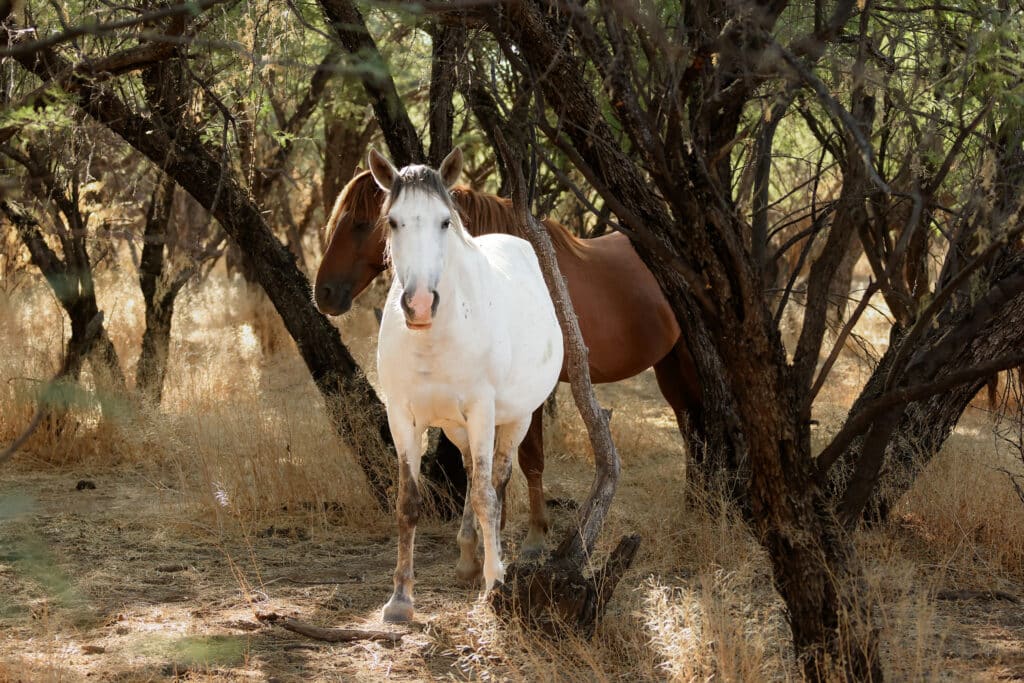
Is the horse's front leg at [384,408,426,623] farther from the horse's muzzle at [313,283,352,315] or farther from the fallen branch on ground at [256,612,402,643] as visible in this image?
the horse's muzzle at [313,283,352,315]

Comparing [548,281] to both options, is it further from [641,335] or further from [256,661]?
[256,661]

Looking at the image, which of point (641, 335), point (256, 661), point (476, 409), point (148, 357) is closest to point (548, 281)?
point (476, 409)

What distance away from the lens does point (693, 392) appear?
6391mm

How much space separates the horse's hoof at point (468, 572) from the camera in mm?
4844

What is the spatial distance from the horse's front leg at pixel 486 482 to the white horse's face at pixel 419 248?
1.86 feet

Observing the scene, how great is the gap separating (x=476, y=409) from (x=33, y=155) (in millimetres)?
3809

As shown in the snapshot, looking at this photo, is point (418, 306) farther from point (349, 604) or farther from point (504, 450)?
point (349, 604)

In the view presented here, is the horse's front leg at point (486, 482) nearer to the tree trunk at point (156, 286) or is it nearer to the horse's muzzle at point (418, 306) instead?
the horse's muzzle at point (418, 306)

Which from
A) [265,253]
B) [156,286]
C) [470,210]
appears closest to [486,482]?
[470,210]

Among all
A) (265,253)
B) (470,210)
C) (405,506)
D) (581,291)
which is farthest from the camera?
(265,253)

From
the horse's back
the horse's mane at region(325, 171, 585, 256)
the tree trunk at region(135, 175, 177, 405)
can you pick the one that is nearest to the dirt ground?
the horse's back

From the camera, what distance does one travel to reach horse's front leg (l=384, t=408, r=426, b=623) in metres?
4.27

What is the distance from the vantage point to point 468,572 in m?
4.84

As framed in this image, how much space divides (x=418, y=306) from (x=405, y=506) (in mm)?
1086
